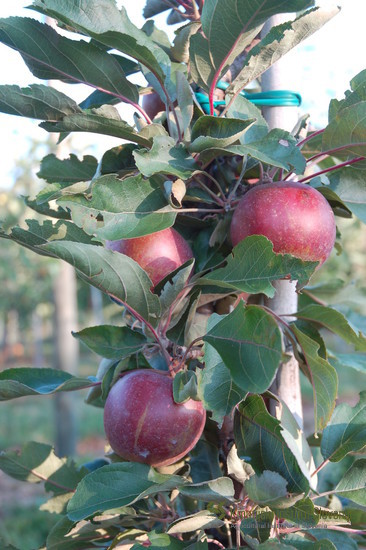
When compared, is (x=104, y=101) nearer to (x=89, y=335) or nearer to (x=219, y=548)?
(x=89, y=335)

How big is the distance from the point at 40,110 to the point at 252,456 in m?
0.59

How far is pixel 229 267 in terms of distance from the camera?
2.33 ft

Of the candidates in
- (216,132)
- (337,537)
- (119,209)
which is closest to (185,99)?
(216,132)

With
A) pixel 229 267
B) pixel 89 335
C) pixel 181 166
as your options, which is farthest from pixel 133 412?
pixel 181 166

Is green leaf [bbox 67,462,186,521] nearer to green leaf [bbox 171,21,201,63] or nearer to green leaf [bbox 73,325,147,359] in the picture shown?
green leaf [bbox 73,325,147,359]

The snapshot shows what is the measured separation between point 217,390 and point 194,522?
0.20 m

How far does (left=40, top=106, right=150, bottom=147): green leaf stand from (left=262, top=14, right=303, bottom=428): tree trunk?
0.82ft

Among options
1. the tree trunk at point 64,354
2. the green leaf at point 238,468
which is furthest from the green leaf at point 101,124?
the tree trunk at point 64,354

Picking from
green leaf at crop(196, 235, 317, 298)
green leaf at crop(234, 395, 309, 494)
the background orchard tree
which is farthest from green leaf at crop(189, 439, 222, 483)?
green leaf at crop(196, 235, 317, 298)

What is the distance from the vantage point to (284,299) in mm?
875

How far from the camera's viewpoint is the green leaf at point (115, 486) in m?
0.69

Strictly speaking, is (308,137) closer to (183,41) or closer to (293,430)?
(183,41)

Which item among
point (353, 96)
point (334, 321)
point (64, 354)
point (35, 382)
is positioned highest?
point (353, 96)

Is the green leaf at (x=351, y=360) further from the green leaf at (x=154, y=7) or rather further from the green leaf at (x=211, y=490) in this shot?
the green leaf at (x=154, y=7)
